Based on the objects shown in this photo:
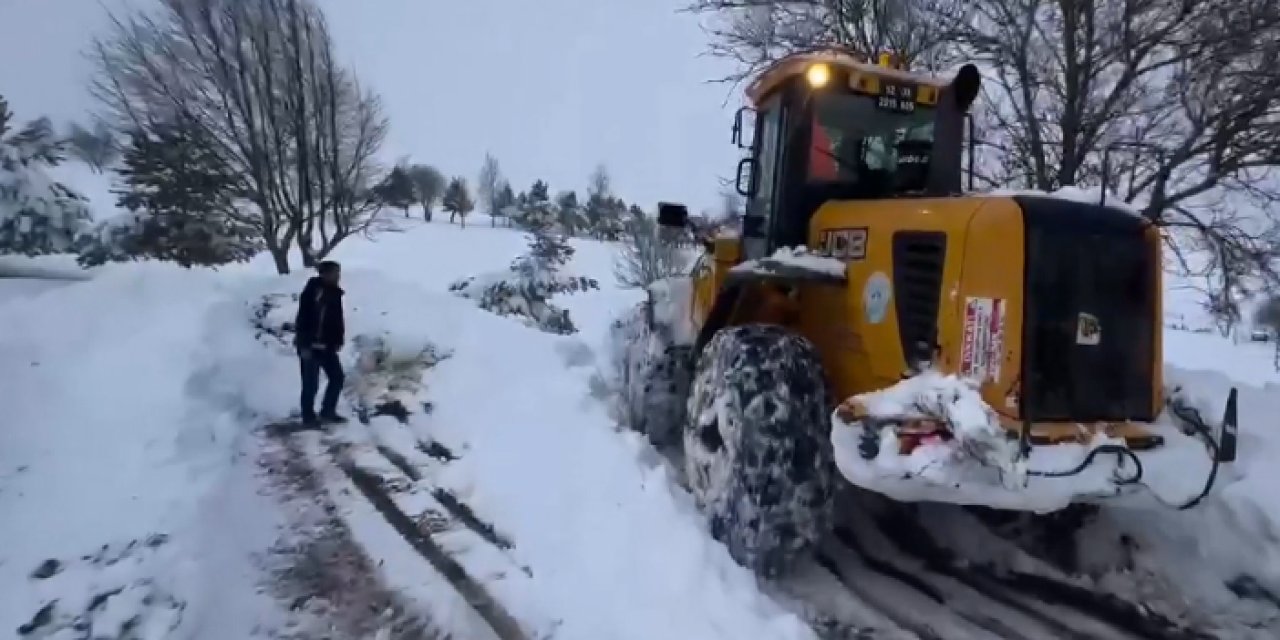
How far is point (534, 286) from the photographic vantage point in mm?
20344

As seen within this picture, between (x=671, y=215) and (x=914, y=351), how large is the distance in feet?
7.56

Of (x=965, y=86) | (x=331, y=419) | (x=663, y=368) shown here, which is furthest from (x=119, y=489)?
(x=965, y=86)

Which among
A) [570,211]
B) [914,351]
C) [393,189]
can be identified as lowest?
[914,351]

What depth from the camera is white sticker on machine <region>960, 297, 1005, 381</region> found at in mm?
3473

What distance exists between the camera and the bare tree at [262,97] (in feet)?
57.0

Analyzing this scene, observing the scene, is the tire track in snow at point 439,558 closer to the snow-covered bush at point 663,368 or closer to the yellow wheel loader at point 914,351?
the yellow wheel loader at point 914,351

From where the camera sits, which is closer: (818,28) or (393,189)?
(818,28)

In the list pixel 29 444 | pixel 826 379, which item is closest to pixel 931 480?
pixel 826 379

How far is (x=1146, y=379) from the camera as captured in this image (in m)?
3.72

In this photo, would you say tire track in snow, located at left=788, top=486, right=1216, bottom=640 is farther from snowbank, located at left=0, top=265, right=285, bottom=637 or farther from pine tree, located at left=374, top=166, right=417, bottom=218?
pine tree, located at left=374, top=166, right=417, bottom=218

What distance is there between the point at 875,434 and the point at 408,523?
9.11 feet

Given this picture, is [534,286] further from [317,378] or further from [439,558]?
[439,558]

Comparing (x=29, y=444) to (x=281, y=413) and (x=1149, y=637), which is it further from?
(x=1149, y=637)

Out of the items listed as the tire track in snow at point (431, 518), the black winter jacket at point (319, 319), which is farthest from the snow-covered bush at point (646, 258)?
the tire track in snow at point (431, 518)
